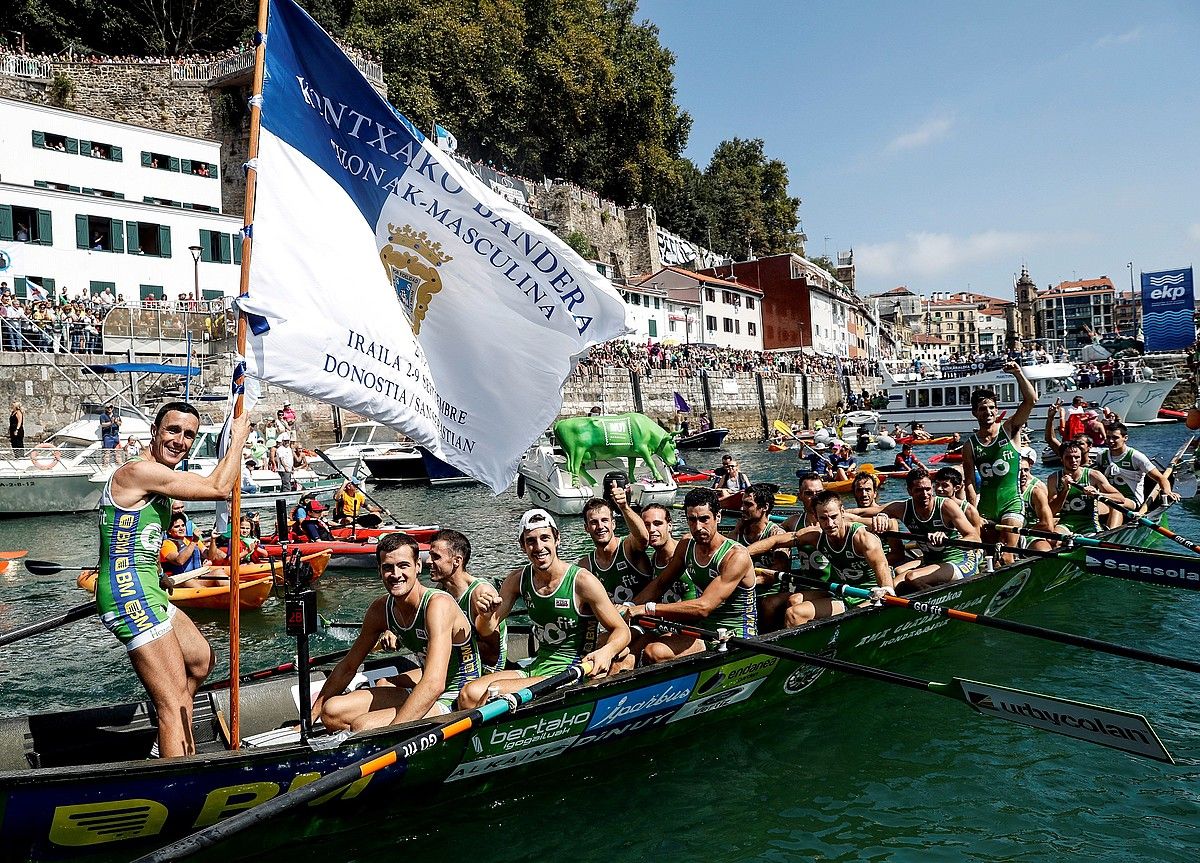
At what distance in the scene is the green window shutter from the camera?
34062 millimetres

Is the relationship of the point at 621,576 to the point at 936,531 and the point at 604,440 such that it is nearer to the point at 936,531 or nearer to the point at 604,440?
the point at 936,531

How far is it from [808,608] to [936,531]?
8.96 ft

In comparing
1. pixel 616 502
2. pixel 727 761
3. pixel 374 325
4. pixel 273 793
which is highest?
pixel 374 325

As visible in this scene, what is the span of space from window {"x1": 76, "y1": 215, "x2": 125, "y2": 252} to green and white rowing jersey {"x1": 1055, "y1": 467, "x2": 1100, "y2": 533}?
112 ft

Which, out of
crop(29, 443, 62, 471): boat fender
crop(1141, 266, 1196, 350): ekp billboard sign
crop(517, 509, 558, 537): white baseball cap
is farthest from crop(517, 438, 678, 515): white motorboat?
crop(1141, 266, 1196, 350): ekp billboard sign

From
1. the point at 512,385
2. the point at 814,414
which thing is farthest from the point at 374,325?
the point at 814,414

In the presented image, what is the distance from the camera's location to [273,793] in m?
6.12

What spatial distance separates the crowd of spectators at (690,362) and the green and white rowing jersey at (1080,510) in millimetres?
26600

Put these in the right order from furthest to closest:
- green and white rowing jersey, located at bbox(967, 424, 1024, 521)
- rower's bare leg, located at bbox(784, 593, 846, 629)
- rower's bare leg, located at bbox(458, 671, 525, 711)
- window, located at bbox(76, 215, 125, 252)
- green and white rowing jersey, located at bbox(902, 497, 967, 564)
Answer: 1. window, located at bbox(76, 215, 125, 252)
2. green and white rowing jersey, located at bbox(967, 424, 1024, 521)
3. green and white rowing jersey, located at bbox(902, 497, 967, 564)
4. rower's bare leg, located at bbox(784, 593, 846, 629)
5. rower's bare leg, located at bbox(458, 671, 525, 711)

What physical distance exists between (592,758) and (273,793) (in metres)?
2.70

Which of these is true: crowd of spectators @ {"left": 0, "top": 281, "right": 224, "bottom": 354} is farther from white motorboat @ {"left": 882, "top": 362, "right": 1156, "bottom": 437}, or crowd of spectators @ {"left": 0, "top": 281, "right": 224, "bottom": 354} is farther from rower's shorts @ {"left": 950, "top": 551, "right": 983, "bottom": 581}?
white motorboat @ {"left": 882, "top": 362, "right": 1156, "bottom": 437}

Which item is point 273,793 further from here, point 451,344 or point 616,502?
point 616,502

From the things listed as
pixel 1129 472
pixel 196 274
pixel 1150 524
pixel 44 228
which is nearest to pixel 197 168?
pixel 44 228

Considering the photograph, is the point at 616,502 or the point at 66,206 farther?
the point at 66,206
